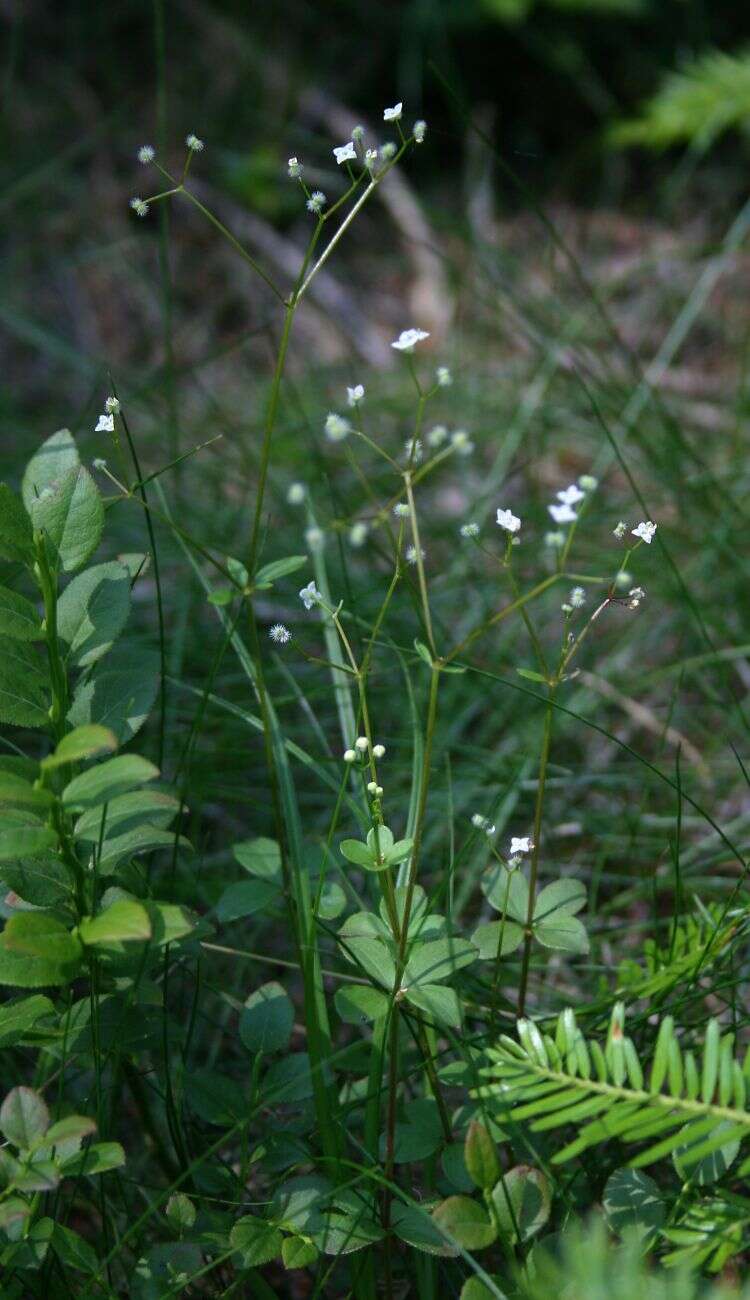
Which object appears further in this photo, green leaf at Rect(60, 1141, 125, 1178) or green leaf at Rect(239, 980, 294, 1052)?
green leaf at Rect(239, 980, 294, 1052)

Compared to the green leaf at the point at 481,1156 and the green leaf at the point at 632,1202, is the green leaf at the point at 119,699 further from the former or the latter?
the green leaf at the point at 632,1202

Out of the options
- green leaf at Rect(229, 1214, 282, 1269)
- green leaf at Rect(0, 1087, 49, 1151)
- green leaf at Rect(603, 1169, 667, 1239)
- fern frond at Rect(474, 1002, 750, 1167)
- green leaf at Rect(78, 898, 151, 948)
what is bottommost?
green leaf at Rect(229, 1214, 282, 1269)

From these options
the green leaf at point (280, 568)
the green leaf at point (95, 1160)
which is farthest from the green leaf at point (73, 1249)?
the green leaf at point (280, 568)

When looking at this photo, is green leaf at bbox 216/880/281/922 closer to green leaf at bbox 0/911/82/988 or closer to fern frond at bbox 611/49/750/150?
green leaf at bbox 0/911/82/988

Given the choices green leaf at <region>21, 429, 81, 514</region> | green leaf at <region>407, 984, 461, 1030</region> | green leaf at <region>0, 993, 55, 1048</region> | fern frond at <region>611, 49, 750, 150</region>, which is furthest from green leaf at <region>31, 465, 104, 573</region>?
fern frond at <region>611, 49, 750, 150</region>

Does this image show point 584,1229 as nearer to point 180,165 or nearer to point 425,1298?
point 425,1298

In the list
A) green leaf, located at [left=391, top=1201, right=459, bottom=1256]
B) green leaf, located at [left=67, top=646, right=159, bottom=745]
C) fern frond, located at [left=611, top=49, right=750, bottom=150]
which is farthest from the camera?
fern frond, located at [left=611, top=49, right=750, bottom=150]

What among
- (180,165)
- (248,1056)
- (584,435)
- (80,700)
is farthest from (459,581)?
(180,165)

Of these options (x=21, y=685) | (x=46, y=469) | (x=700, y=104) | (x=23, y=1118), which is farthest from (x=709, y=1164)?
(x=700, y=104)
